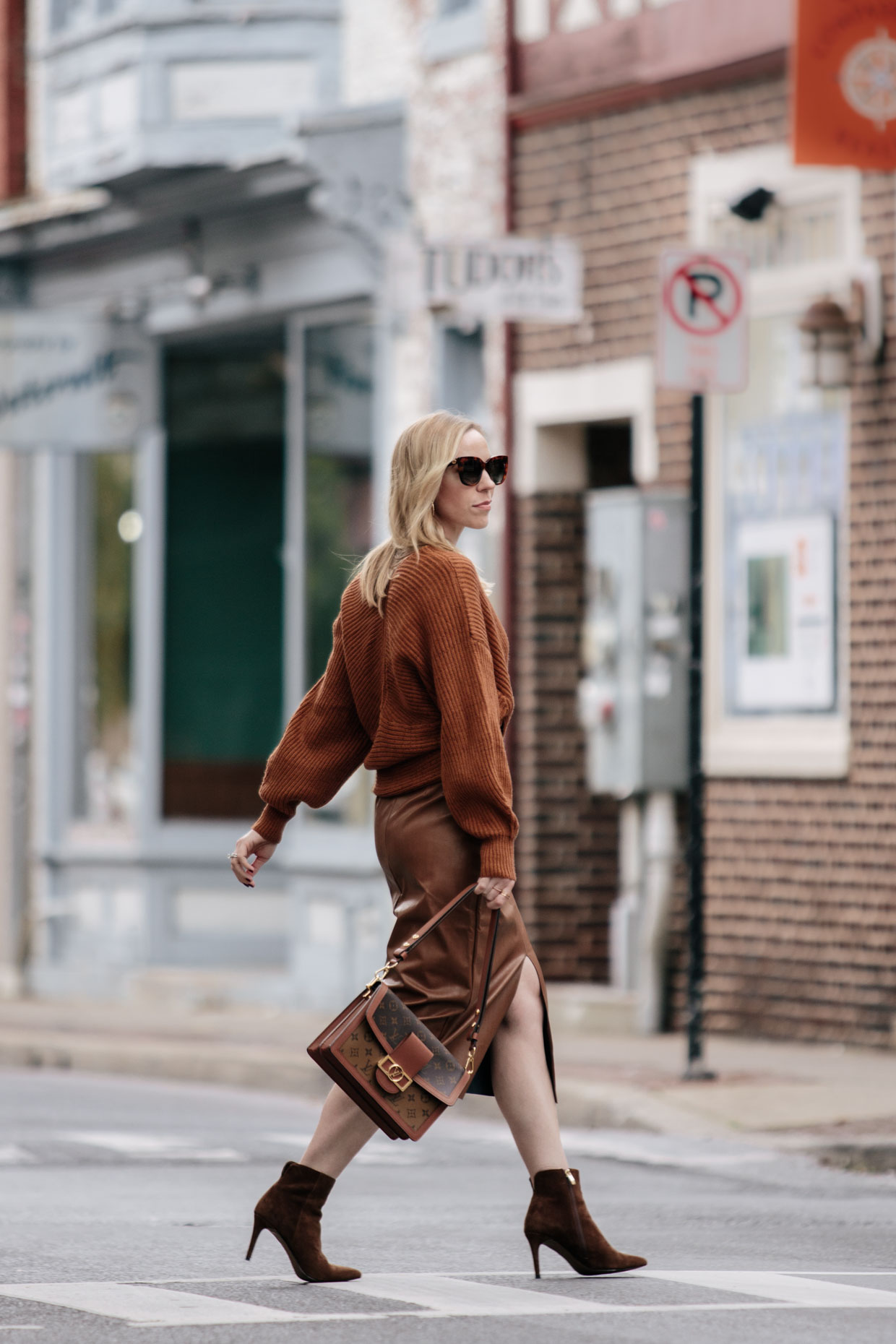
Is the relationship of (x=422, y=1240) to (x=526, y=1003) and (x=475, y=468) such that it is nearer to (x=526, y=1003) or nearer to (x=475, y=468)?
(x=526, y=1003)

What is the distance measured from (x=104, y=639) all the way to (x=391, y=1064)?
11406mm

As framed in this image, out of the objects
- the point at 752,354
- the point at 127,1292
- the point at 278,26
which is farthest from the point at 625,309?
the point at 127,1292

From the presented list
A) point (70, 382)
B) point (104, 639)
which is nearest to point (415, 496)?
point (70, 382)

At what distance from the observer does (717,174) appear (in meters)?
12.5

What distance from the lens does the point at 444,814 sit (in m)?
5.64

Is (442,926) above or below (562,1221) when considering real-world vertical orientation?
above

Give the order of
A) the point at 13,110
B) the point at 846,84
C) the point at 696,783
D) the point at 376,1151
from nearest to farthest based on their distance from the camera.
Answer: the point at 376,1151, the point at 696,783, the point at 846,84, the point at 13,110

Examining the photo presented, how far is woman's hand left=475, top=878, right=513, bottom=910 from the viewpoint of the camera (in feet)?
18.2

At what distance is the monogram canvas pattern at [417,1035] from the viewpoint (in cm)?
548

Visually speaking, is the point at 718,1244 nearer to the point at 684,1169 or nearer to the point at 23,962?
the point at 684,1169

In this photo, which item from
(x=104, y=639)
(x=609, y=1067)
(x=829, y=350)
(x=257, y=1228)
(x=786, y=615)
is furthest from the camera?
(x=104, y=639)

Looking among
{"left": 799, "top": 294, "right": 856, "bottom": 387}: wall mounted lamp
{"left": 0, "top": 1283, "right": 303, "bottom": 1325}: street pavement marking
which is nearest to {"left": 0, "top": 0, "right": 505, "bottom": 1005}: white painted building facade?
{"left": 799, "top": 294, "right": 856, "bottom": 387}: wall mounted lamp

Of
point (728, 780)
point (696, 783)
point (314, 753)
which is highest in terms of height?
point (314, 753)

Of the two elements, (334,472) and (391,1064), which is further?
(334,472)
